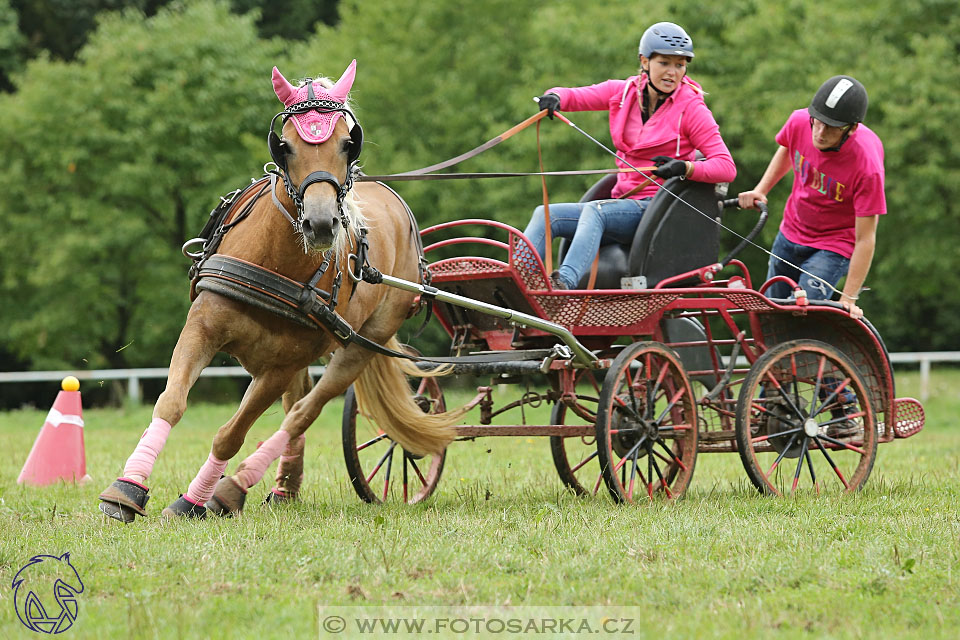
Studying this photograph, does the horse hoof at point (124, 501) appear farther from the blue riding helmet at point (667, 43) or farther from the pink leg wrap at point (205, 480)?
the blue riding helmet at point (667, 43)

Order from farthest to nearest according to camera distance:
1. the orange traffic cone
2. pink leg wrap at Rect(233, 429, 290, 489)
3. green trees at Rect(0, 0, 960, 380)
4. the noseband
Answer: green trees at Rect(0, 0, 960, 380) → the orange traffic cone → pink leg wrap at Rect(233, 429, 290, 489) → the noseband

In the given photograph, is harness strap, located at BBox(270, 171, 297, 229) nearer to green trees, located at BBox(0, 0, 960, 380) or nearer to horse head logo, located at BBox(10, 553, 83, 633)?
horse head logo, located at BBox(10, 553, 83, 633)

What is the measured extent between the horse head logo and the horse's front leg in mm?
1217

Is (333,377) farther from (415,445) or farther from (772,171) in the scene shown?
(772,171)

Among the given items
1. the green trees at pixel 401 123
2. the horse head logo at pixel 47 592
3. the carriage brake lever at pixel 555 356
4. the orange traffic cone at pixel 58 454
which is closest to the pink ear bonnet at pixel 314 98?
the carriage brake lever at pixel 555 356

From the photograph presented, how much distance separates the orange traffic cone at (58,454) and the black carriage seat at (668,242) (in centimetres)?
375

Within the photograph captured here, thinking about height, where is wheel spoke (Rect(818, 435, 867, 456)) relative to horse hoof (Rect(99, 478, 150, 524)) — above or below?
above

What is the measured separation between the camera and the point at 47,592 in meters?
3.76

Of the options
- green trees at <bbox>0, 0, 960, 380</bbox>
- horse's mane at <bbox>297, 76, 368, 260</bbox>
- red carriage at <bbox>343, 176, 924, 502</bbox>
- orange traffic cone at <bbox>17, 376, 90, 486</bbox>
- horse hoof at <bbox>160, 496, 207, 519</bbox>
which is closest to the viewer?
horse's mane at <bbox>297, 76, 368, 260</bbox>

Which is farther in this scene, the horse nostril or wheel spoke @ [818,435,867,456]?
wheel spoke @ [818,435,867,456]

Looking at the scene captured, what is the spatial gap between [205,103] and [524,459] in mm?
17049

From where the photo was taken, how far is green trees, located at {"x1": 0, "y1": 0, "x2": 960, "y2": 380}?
21500 millimetres

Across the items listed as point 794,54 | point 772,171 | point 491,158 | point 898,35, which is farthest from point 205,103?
point 772,171

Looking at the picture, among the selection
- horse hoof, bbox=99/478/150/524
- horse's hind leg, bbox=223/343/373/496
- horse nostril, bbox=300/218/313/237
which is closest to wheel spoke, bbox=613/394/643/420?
horse's hind leg, bbox=223/343/373/496
